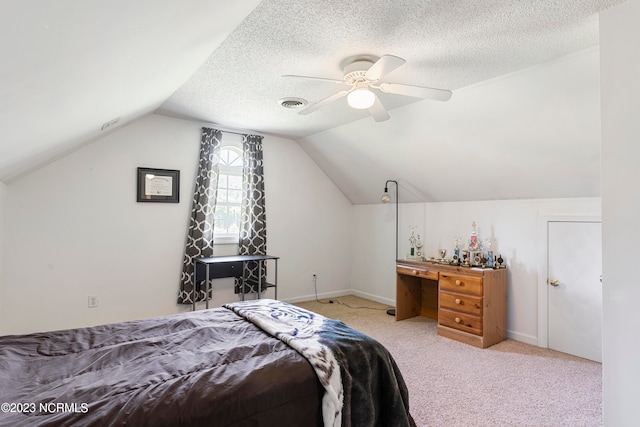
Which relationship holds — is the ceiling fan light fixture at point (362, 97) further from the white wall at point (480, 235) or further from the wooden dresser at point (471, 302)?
the white wall at point (480, 235)

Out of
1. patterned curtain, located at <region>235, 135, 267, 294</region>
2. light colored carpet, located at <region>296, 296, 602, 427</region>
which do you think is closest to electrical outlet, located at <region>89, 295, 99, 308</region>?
patterned curtain, located at <region>235, 135, 267, 294</region>

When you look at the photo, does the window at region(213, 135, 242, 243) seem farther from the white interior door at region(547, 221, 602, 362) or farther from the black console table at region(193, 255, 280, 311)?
the white interior door at region(547, 221, 602, 362)

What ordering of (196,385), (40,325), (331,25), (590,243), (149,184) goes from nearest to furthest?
(196,385) < (331,25) < (590,243) < (40,325) < (149,184)

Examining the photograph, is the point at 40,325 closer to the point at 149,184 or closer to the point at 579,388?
the point at 149,184

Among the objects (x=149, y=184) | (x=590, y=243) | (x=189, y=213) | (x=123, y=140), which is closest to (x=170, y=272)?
(x=189, y=213)

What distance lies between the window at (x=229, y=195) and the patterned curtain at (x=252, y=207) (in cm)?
9

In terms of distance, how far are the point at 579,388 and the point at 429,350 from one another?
1166 millimetres

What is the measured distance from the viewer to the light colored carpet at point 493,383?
2.27 metres

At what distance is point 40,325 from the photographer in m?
3.42

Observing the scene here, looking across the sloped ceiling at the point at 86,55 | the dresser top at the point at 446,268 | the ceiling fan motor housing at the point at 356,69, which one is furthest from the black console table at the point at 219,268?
the ceiling fan motor housing at the point at 356,69

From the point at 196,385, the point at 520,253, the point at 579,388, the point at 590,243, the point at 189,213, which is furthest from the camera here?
the point at 189,213

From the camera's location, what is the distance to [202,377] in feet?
4.78

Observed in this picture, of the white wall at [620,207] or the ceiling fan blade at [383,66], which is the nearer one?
the white wall at [620,207]

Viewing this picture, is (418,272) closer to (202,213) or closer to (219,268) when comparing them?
(219,268)
